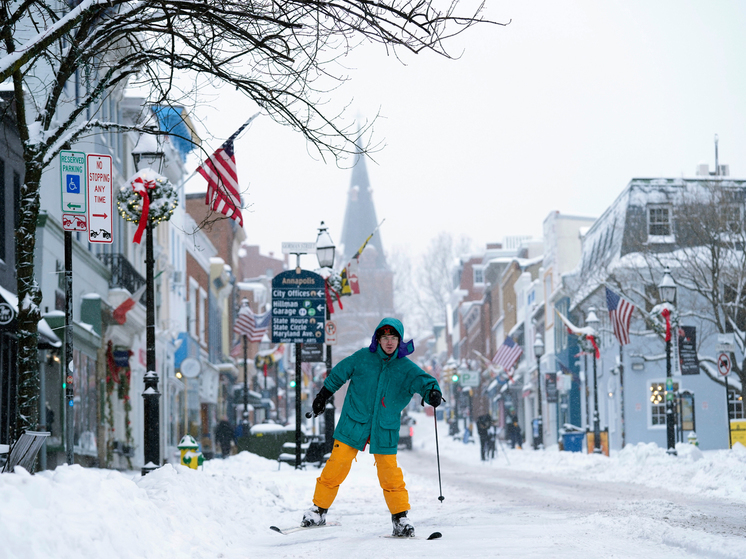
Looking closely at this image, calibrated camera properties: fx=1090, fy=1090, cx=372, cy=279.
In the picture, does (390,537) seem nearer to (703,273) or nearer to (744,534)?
(744,534)

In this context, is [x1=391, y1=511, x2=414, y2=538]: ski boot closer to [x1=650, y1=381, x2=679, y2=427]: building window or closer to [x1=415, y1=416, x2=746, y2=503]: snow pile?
[x1=415, y1=416, x2=746, y2=503]: snow pile

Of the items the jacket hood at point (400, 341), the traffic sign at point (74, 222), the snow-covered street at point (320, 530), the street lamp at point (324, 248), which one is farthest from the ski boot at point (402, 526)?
the street lamp at point (324, 248)

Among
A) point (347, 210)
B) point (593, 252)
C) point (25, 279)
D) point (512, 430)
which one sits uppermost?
point (347, 210)

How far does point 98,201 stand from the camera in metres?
11.0

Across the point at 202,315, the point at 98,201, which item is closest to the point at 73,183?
the point at 98,201

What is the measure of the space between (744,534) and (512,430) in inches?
1376

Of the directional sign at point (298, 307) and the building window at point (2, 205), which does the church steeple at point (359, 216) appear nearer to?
the directional sign at point (298, 307)

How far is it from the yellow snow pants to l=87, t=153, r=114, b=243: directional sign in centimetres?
367

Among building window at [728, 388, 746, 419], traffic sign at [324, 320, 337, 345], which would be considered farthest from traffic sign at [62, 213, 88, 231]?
building window at [728, 388, 746, 419]

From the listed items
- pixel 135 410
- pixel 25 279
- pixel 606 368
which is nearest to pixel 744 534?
pixel 25 279

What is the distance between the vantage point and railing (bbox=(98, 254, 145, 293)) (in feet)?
94.1

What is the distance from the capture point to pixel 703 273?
30953mm

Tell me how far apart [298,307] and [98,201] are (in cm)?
1244

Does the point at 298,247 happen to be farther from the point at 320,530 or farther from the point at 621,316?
the point at 320,530
